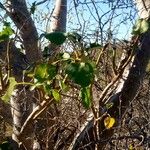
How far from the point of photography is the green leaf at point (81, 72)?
51.6 inches

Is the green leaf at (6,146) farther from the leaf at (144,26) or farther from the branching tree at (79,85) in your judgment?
the leaf at (144,26)

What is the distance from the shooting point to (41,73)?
1406mm

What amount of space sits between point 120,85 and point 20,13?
91 cm

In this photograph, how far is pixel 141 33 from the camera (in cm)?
167

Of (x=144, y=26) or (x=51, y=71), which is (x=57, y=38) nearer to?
(x=51, y=71)

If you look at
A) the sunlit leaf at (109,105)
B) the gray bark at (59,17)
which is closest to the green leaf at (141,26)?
the sunlit leaf at (109,105)

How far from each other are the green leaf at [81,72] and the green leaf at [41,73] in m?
0.11

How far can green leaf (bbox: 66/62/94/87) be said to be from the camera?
1311 millimetres

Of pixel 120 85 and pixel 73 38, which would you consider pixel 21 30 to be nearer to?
pixel 120 85

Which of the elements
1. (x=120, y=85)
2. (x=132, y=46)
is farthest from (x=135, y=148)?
(x=132, y=46)

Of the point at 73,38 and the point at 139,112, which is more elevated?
the point at 73,38

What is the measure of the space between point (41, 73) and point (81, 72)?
17cm

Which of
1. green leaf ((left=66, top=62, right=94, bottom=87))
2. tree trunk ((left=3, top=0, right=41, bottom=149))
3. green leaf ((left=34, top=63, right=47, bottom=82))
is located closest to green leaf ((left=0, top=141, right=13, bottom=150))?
tree trunk ((left=3, top=0, right=41, bottom=149))

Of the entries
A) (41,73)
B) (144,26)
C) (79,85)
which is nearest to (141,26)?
(144,26)
